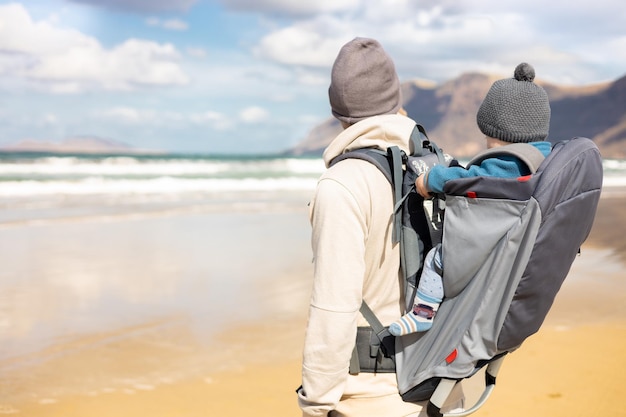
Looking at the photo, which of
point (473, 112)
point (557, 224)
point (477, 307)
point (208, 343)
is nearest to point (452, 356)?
point (477, 307)

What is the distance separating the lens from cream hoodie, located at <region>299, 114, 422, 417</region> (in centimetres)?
163

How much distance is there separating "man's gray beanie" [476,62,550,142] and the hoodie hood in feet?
0.84

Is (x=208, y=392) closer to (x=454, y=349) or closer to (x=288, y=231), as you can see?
(x=454, y=349)

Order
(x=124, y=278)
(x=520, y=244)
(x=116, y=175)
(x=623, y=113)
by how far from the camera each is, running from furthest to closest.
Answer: (x=623, y=113)
(x=116, y=175)
(x=124, y=278)
(x=520, y=244)

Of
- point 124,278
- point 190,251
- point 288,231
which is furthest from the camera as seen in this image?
point 288,231

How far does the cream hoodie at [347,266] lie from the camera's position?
5.35 feet

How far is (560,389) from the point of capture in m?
4.29

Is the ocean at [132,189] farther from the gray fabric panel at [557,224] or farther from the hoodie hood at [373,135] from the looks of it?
the gray fabric panel at [557,224]

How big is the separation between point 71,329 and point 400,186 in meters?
4.51

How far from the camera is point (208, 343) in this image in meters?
5.13

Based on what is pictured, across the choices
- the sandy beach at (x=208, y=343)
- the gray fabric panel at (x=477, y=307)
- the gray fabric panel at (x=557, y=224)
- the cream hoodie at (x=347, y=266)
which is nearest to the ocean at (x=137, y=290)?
the sandy beach at (x=208, y=343)

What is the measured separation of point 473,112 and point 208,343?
131 meters

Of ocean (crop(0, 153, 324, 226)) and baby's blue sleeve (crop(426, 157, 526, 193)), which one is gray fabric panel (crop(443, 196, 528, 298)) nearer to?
baby's blue sleeve (crop(426, 157, 526, 193))

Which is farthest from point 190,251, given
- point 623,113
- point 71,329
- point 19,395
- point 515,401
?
point 623,113
